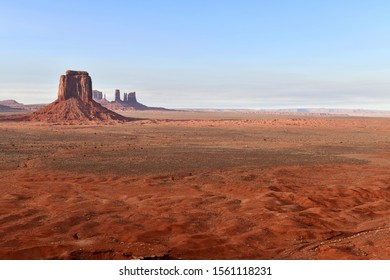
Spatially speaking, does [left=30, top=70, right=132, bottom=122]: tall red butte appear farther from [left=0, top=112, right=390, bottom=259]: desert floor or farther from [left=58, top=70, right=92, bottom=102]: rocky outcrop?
[left=0, top=112, right=390, bottom=259]: desert floor

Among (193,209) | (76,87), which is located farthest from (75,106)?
(193,209)

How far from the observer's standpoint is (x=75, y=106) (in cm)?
12056

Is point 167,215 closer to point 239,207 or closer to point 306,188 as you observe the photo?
point 239,207

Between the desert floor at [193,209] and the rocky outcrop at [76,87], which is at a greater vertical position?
the rocky outcrop at [76,87]

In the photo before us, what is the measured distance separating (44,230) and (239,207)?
7939 millimetres

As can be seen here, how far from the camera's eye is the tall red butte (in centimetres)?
11125

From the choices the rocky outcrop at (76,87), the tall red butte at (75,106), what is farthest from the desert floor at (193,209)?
the rocky outcrop at (76,87)

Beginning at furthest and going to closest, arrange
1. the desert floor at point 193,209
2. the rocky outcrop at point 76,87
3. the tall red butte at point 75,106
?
the rocky outcrop at point 76,87 → the tall red butte at point 75,106 → the desert floor at point 193,209

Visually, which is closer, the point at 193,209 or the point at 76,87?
the point at 193,209

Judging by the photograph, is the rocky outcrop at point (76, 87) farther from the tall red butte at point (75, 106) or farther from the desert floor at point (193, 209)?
the desert floor at point (193, 209)

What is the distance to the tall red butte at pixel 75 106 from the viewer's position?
111250 millimetres

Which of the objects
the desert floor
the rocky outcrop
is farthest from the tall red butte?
the desert floor

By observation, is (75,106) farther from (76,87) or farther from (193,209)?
(193,209)
